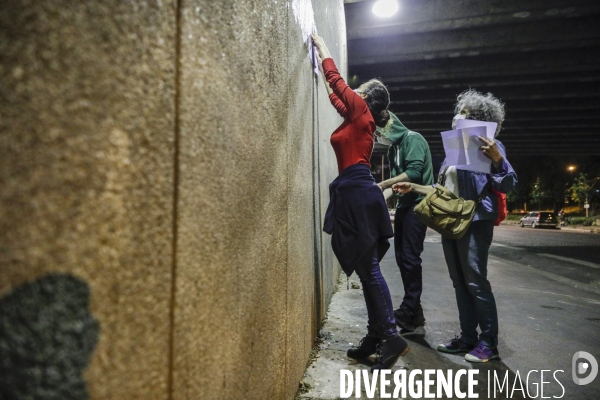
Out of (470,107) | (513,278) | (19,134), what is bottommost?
(513,278)

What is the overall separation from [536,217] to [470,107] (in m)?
36.0

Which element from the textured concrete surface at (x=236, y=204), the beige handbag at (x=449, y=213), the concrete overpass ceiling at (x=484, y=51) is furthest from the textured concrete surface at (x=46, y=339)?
the concrete overpass ceiling at (x=484, y=51)

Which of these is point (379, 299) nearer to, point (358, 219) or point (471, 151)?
point (358, 219)

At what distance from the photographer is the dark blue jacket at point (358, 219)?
239 cm

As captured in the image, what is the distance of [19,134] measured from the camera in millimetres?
553

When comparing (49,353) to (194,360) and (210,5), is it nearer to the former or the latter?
(194,360)

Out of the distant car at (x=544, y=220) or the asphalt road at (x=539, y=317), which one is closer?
the asphalt road at (x=539, y=317)

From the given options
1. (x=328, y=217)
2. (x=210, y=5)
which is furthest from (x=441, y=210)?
(x=210, y=5)

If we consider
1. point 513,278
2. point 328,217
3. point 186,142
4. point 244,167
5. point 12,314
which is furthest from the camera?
point 513,278

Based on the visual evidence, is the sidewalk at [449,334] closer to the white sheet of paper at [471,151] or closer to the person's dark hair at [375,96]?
the white sheet of paper at [471,151]

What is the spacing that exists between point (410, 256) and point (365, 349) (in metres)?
1.12

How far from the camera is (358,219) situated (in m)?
2.39

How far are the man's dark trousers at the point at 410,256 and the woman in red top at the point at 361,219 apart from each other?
3.24 feet

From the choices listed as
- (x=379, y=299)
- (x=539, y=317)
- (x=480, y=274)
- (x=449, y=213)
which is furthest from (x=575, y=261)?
(x=379, y=299)
